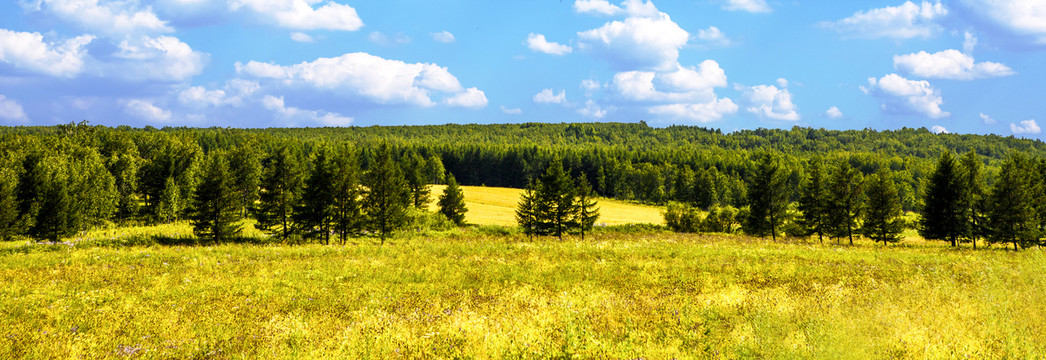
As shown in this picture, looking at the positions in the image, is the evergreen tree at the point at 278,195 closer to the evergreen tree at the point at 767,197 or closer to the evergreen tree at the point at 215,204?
the evergreen tree at the point at 215,204

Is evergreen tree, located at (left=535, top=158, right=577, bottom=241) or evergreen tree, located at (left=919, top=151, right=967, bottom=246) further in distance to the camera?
evergreen tree, located at (left=535, top=158, right=577, bottom=241)

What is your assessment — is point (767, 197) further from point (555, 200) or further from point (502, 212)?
point (502, 212)

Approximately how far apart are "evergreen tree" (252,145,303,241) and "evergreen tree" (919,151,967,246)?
5702 centimetres

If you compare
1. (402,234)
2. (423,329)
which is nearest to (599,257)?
(423,329)

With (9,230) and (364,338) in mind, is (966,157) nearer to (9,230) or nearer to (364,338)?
(364,338)

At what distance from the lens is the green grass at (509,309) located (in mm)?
8789

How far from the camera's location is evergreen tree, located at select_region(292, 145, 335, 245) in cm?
3809

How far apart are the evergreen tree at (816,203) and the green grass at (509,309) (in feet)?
97.3

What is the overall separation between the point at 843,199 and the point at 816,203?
2.40 meters

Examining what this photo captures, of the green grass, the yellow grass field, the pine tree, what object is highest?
the green grass

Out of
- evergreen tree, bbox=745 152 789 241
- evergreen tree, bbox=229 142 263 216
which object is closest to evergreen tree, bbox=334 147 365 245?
evergreen tree, bbox=745 152 789 241

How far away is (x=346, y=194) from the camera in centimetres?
3916

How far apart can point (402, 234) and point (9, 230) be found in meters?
35.8

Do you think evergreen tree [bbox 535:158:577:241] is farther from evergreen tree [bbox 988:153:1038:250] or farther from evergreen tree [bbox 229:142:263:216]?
evergreen tree [bbox 229:142:263:216]
